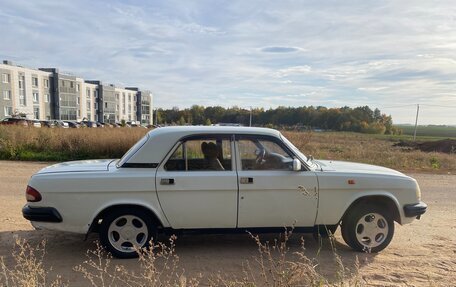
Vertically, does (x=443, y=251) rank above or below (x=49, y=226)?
below

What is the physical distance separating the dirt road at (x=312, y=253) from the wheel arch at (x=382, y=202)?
1.91 feet

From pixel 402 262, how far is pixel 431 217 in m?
2.83

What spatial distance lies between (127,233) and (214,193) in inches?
49.3

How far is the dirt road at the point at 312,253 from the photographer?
408cm

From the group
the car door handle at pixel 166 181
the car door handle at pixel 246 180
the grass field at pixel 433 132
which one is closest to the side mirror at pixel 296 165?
the car door handle at pixel 246 180

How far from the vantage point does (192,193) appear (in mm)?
4402

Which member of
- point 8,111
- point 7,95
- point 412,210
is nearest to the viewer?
point 412,210

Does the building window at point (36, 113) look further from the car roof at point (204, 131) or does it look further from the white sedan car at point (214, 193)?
the car roof at point (204, 131)

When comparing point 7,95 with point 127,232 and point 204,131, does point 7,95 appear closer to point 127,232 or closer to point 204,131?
point 127,232

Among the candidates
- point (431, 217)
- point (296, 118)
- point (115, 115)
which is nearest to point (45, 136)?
point (431, 217)

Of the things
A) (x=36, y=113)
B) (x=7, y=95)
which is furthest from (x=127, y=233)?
(x=36, y=113)

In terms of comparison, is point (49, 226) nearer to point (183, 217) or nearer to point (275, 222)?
point (183, 217)

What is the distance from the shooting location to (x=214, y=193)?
4430 mm

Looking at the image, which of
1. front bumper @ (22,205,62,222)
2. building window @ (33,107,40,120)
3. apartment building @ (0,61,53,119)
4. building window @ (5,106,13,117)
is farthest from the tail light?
building window @ (33,107,40,120)
